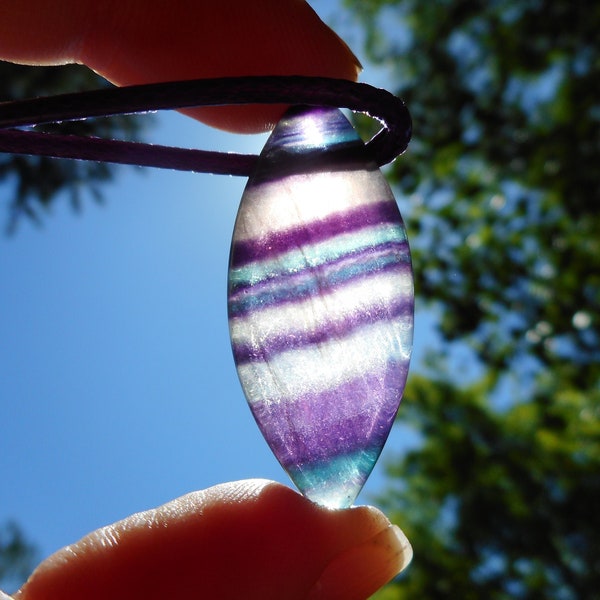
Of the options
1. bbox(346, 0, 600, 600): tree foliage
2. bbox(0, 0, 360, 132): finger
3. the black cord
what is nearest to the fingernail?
the black cord

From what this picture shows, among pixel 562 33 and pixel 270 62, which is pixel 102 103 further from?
pixel 562 33

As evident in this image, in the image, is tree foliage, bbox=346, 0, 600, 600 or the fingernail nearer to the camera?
the fingernail

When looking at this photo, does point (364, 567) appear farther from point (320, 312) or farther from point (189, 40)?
point (189, 40)

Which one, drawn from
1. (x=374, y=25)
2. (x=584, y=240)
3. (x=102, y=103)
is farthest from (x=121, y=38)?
(x=374, y=25)

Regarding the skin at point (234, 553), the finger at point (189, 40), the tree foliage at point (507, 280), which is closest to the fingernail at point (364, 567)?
the skin at point (234, 553)

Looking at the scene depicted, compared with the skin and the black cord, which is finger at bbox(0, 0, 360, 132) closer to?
the black cord

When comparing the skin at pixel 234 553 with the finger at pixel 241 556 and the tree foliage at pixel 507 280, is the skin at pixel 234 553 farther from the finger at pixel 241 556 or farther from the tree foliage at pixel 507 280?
the tree foliage at pixel 507 280
